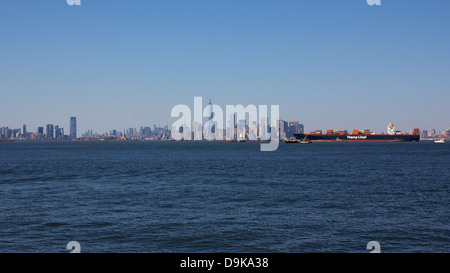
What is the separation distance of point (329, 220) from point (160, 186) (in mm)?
24051

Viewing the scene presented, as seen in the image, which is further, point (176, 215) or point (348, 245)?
point (176, 215)

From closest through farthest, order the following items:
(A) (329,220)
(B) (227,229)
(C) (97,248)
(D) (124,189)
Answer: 1. (C) (97,248)
2. (B) (227,229)
3. (A) (329,220)
4. (D) (124,189)

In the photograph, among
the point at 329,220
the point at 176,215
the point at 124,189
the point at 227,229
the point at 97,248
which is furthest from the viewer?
the point at 124,189

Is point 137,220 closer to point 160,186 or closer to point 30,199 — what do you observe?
point 30,199

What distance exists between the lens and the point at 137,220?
25609 mm

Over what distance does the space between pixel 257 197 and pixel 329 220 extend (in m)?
10.8

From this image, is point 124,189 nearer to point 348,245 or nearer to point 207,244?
point 207,244

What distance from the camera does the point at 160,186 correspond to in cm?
4466

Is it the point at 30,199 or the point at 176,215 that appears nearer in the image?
the point at 176,215
